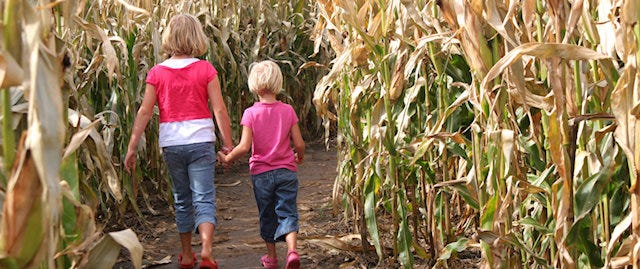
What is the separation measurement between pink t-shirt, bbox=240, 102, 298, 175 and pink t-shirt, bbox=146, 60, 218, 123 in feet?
0.89

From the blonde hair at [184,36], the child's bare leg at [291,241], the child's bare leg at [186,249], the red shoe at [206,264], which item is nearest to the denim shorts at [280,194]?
the child's bare leg at [291,241]

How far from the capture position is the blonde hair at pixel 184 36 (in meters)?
4.32

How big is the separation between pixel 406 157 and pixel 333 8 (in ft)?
4.77

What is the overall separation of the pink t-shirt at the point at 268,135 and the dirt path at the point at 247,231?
0.47 m

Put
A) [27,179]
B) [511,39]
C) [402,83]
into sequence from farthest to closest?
[402,83]
[511,39]
[27,179]

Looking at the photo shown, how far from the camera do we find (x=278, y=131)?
4371mm

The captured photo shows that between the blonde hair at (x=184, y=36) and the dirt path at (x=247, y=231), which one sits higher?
the blonde hair at (x=184, y=36)

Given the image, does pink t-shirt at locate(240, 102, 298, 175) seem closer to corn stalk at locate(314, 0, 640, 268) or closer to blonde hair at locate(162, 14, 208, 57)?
blonde hair at locate(162, 14, 208, 57)

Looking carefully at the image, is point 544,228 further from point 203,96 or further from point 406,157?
point 203,96

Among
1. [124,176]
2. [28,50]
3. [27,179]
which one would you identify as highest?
[28,50]

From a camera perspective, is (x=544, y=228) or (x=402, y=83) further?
(x=402, y=83)

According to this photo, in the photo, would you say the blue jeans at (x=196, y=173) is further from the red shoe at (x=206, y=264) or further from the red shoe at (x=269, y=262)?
the red shoe at (x=269, y=262)

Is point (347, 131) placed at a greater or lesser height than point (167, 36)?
lesser

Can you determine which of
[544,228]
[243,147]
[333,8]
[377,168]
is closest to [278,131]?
[243,147]
